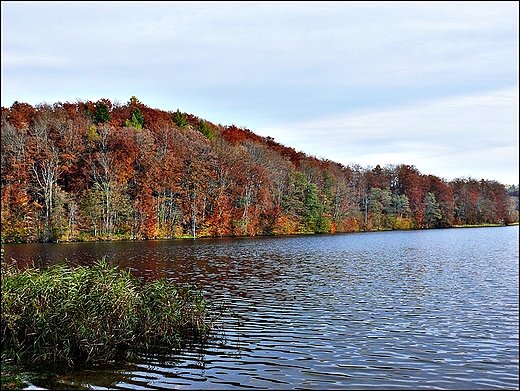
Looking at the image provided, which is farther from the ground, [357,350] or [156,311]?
[156,311]

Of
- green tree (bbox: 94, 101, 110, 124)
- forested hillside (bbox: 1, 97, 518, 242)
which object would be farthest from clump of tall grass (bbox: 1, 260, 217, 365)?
green tree (bbox: 94, 101, 110, 124)

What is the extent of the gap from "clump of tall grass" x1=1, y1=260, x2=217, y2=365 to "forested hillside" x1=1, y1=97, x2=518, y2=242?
33179 mm

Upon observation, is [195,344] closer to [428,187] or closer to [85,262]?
[85,262]

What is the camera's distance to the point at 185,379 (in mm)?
9117

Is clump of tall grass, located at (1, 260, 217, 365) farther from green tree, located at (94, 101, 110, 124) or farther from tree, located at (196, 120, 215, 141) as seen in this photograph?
tree, located at (196, 120, 215, 141)

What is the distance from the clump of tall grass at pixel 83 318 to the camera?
388 inches

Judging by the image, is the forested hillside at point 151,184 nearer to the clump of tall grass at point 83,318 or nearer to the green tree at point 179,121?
the green tree at point 179,121

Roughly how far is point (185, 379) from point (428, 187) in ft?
329

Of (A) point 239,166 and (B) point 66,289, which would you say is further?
(A) point 239,166

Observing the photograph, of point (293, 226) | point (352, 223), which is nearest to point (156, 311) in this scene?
point (293, 226)

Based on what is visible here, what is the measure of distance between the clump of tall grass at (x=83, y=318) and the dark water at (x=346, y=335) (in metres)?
0.65

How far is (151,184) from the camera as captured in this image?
5862 cm

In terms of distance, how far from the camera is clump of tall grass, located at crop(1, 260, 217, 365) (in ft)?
32.3

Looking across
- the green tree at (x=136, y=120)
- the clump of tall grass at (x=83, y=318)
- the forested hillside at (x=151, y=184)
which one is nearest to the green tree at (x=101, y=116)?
the forested hillside at (x=151, y=184)
